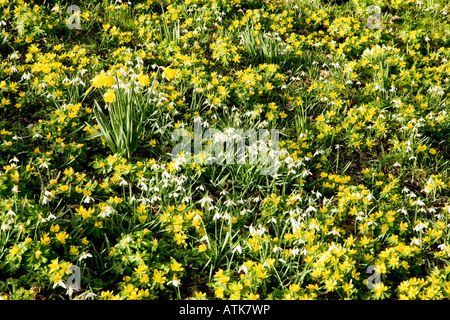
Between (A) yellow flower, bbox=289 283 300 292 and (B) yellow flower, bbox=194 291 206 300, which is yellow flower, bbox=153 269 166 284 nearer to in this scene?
(B) yellow flower, bbox=194 291 206 300

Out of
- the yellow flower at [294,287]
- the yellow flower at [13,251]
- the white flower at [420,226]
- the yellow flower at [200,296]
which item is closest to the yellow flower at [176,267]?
the yellow flower at [200,296]

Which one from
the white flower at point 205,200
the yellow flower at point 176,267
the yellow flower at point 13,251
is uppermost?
the white flower at point 205,200

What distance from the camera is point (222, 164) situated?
3.79 m

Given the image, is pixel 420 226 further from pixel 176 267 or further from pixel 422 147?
pixel 176 267

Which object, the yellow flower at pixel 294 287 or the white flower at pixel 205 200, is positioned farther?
the white flower at pixel 205 200

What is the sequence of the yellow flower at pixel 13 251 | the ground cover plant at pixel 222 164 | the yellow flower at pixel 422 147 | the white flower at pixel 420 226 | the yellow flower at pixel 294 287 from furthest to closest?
1. the yellow flower at pixel 422 147
2. the white flower at pixel 420 226
3. the ground cover plant at pixel 222 164
4. the yellow flower at pixel 294 287
5. the yellow flower at pixel 13 251

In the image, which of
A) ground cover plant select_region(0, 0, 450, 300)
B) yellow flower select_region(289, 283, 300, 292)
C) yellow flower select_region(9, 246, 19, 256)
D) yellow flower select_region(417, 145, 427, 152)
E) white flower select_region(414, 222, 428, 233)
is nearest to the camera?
yellow flower select_region(9, 246, 19, 256)

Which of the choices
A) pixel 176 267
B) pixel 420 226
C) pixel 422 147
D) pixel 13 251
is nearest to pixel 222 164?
pixel 176 267

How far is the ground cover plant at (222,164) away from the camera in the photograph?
2945 mm

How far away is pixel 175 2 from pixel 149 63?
49.5 inches

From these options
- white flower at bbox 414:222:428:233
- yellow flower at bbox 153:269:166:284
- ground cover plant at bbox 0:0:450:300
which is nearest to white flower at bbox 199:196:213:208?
ground cover plant at bbox 0:0:450:300

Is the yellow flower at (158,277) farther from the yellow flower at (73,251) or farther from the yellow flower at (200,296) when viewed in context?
the yellow flower at (73,251)

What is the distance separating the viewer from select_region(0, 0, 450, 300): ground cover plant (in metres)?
2.95

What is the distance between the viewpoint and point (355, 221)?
3418mm
